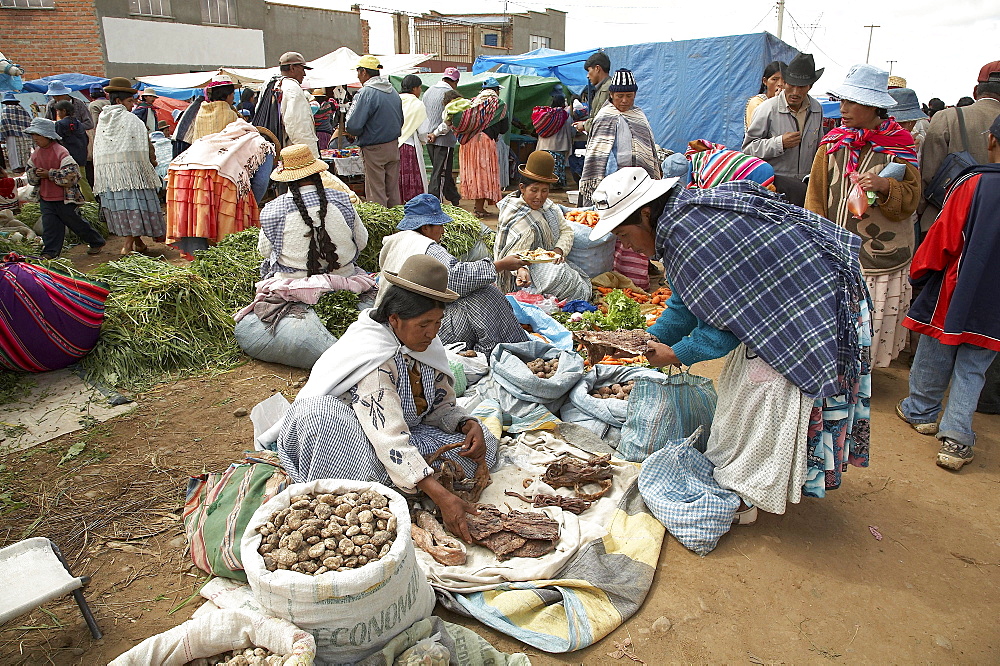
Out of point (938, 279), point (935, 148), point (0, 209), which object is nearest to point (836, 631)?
point (938, 279)

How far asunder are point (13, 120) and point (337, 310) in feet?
24.8

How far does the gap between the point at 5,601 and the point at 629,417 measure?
8.57ft

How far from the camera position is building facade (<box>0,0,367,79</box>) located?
18203 mm

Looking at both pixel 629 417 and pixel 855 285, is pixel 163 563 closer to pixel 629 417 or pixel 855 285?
pixel 629 417

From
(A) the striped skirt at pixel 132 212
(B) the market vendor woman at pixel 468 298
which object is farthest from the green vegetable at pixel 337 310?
(A) the striped skirt at pixel 132 212

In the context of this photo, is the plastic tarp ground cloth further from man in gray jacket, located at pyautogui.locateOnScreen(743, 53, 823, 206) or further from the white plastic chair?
the white plastic chair

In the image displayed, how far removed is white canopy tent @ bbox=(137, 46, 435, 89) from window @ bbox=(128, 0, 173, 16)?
5.83 meters

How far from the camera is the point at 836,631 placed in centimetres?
235

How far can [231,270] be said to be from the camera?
207 inches

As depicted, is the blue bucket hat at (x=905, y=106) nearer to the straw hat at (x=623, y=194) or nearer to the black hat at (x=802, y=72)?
the black hat at (x=802, y=72)

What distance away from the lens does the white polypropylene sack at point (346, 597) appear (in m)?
1.83

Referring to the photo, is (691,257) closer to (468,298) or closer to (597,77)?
(468,298)

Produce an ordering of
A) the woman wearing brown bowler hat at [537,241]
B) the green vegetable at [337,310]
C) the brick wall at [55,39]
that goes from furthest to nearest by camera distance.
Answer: the brick wall at [55,39] < the woman wearing brown bowler hat at [537,241] < the green vegetable at [337,310]

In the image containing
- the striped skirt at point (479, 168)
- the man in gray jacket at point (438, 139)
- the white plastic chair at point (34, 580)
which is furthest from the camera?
the striped skirt at point (479, 168)
